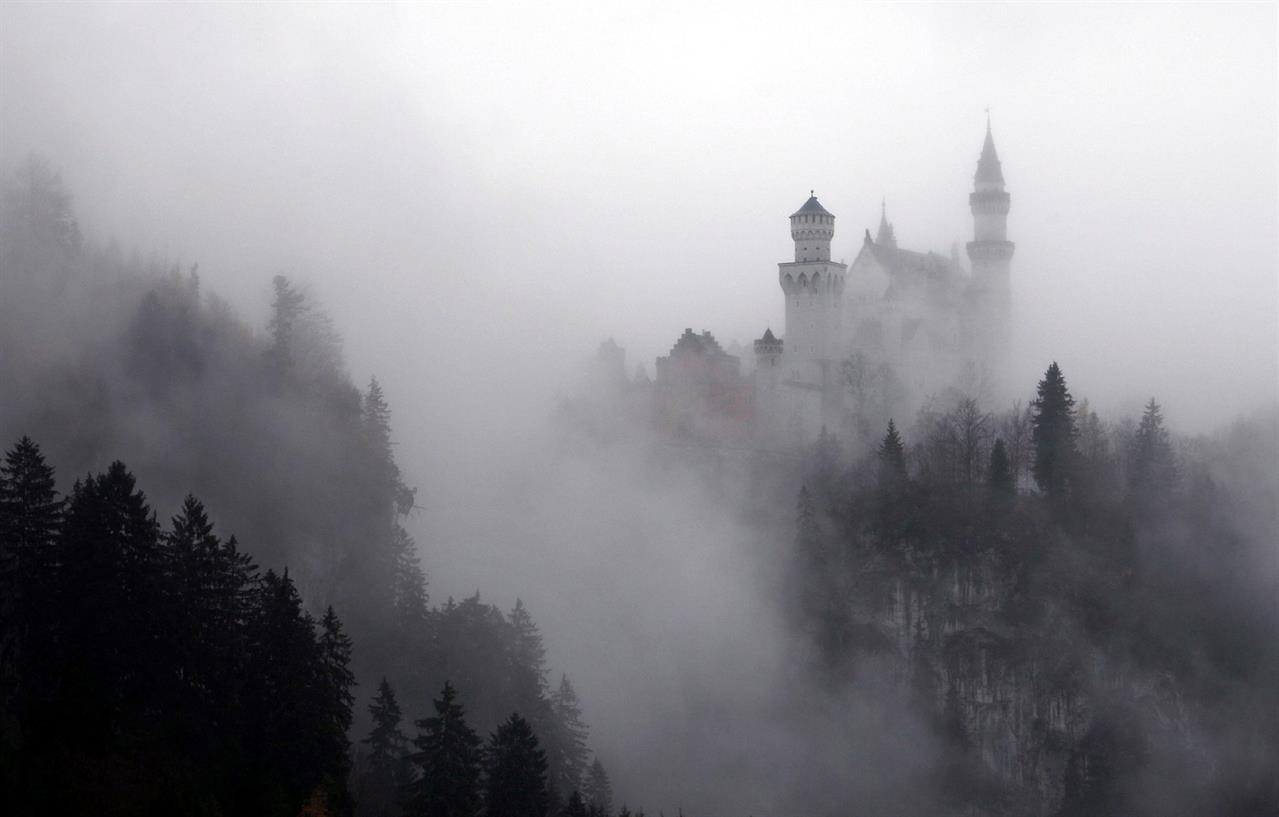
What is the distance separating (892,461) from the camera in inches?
3152

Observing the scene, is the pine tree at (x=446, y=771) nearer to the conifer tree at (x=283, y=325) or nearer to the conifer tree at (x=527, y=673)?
the conifer tree at (x=527, y=673)

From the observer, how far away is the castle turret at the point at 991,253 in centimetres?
9625

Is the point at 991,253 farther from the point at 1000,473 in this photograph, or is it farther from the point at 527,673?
the point at 527,673

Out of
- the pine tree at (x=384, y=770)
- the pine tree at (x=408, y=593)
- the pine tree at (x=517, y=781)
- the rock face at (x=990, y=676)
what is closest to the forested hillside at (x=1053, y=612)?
the rock face at (x=990, y=676)

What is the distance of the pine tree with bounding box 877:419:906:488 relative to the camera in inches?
3150

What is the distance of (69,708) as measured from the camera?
37.0 metres

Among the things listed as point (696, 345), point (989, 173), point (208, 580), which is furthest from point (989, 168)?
point (208, 580)

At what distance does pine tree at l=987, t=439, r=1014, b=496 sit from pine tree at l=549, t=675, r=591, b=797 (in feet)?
83.4

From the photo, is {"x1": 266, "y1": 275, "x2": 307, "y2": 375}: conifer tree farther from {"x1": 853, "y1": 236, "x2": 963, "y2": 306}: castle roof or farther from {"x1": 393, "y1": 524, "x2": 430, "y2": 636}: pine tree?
{"x1": 853, "y1": 236, "x2": 963, "y2": 306}: castle roof

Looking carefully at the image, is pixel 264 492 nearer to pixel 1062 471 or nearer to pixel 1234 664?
pixel 1062 471

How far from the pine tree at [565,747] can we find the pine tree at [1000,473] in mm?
25430

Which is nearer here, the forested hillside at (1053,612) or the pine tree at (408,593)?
the pine tree at (408,593)

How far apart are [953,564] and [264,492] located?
3489 cm

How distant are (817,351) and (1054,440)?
13358 mm
